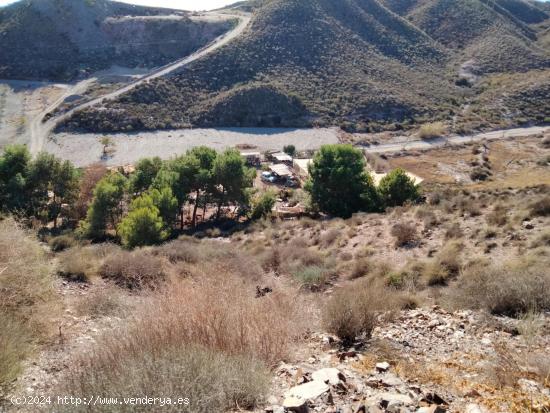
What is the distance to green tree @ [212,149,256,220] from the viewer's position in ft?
91.9

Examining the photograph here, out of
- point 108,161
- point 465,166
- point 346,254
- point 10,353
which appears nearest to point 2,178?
point 108,161

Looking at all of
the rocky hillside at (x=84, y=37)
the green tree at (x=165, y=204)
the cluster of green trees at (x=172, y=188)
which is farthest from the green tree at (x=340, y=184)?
the rocky hillside at (x=84, y=37)

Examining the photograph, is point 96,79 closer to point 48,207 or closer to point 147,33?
point 147,33

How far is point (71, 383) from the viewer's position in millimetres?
4910

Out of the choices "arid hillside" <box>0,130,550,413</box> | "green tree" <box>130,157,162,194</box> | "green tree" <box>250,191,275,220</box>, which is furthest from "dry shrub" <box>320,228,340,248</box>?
"green tree" <box>130,157,162,194</box>

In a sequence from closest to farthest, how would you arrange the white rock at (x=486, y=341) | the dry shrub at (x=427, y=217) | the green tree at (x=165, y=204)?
the white rock at (x=486, y=341), the dry shrub at (x=427, y=217), the green tree at (x=165, y=204)

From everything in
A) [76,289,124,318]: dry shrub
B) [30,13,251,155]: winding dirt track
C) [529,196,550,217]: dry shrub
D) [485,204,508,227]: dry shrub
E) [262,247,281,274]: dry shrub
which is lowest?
[262,247,281,274]: dry shrub

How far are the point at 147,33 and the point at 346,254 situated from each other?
232 feet

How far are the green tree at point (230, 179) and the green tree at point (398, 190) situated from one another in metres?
8.85

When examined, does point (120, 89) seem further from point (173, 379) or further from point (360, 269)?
point (173, 379)

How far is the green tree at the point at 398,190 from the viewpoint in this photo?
2681 centimetres

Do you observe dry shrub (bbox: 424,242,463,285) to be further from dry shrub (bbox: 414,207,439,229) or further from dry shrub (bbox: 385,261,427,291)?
dry shrub (bbox: 414,207,439,229)

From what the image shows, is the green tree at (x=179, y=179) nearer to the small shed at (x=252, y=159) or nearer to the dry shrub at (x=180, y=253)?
the dry shrub at (x=180, y=253)

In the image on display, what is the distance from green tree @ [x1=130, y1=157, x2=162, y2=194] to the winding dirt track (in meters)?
21.9
